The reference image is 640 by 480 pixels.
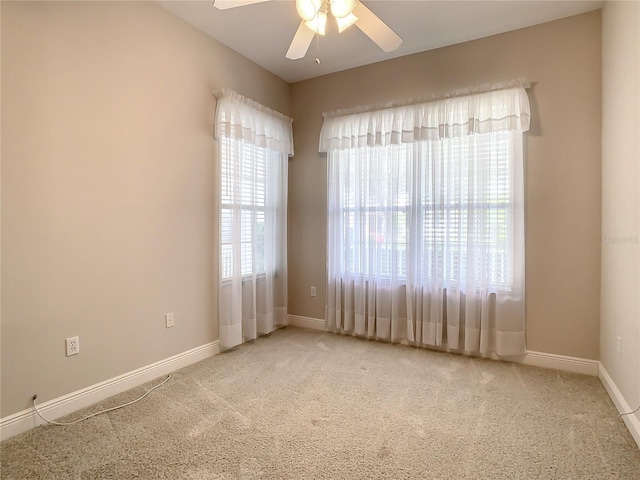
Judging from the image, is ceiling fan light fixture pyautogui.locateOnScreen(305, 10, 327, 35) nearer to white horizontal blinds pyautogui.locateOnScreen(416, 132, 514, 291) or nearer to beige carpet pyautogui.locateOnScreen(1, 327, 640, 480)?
white horizontal blinds pyautogui.locateOnScreen(416, 132, 514, 291)

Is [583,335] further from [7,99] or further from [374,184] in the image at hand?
[7,99]

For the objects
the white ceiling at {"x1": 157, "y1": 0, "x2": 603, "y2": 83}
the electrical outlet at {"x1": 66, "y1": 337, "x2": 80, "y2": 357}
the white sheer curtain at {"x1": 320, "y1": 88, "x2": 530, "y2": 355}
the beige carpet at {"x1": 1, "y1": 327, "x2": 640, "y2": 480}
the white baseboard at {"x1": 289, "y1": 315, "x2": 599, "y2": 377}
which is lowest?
the beige carpet at {"x1": 1, "y1": 327, "x2": 640, "y2": 480}

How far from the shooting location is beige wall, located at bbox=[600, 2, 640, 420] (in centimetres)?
191

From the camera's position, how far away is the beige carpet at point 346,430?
161cm

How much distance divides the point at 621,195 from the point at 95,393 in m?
3.65

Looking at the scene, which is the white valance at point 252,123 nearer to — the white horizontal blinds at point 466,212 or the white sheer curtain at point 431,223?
the white sheer curtain at point 431,223

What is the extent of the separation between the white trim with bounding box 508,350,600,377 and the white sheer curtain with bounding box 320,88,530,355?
146 millimetres

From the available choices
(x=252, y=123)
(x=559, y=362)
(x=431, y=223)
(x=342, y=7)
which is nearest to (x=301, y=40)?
(x=342, y=7)

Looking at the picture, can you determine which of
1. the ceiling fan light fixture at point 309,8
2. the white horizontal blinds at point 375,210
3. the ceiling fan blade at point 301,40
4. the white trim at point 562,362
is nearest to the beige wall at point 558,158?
the white trim at point 562,362

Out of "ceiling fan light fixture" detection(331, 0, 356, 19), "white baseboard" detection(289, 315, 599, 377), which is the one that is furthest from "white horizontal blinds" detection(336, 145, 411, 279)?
"ceiling fan light fixture" detection(331, 0, 356, 19)

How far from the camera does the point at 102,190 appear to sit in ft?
7.36

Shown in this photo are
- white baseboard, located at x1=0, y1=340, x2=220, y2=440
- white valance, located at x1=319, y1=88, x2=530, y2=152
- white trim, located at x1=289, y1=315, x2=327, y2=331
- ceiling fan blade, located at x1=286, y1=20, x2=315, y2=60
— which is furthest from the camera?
white trim, located at x1=289, y1=315, x2=327, y2=331

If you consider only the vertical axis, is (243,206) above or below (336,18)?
below

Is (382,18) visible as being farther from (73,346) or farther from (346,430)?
(73,346)
